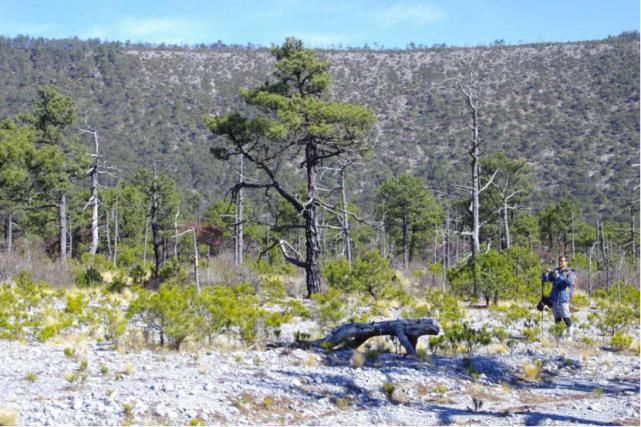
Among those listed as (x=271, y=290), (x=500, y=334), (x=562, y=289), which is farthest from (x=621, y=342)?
(x=271, y=290)

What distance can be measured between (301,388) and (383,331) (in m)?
2.94

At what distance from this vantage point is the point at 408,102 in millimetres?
82375

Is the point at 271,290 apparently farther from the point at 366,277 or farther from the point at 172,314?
the point at 172,314

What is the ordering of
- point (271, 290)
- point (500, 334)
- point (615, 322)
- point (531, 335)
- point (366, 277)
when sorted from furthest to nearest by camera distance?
point (271, 290)
point (366, 277)
point (615, 322)
point (531, 335)
point (500, 334)

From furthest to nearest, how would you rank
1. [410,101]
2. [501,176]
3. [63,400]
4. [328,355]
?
[410,101]
[501,176]
[328,355]
[63,400]

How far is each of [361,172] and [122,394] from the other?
62.4m

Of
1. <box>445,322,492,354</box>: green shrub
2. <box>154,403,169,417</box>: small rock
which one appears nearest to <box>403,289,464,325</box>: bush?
<box>445,322,492,354</box>: green shrub

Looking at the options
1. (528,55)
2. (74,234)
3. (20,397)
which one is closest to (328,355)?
(20,397)

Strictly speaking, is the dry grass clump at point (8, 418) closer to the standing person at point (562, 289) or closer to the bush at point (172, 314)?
the bush at point (172, 314)

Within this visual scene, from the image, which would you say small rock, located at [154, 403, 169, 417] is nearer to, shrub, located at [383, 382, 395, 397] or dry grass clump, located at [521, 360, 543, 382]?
shrub, located at [383, 382, 395, 397]

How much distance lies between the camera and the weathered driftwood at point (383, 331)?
38.5 feet

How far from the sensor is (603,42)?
89.0m

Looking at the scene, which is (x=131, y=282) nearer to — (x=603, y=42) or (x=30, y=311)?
(x=30, y=311)

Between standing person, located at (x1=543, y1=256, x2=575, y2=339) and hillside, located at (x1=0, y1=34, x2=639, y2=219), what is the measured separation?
38603 millimetres
